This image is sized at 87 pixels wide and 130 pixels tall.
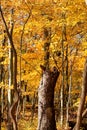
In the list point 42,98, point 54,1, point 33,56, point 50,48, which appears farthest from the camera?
point 33,56

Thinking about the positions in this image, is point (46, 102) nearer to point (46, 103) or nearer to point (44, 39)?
point (46, 103)

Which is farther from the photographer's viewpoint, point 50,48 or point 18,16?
point 50,48

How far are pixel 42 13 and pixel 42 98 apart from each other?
3755 mm

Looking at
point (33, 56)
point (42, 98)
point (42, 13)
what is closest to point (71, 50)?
point (33, 56)

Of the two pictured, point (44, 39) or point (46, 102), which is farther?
point (44, 39)

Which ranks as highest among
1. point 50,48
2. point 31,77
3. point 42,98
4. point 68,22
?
point 68,22

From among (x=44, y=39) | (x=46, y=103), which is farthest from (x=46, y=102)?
(x=44, y=39)

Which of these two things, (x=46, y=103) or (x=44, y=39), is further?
(x=44, y=39)

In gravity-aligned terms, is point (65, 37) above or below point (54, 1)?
below

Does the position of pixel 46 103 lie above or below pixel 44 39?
below

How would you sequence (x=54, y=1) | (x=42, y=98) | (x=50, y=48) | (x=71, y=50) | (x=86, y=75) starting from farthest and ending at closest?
1. (x=71, y=50)
2. (x=50, y=48)
3. (x=54, y=1)
4. (x=42, y=98)
5. (x=86, y=75)

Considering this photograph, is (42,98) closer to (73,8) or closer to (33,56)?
(73,8)

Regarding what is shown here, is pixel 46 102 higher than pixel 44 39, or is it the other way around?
pixel 44 39

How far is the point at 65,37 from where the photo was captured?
13188 millimetres
